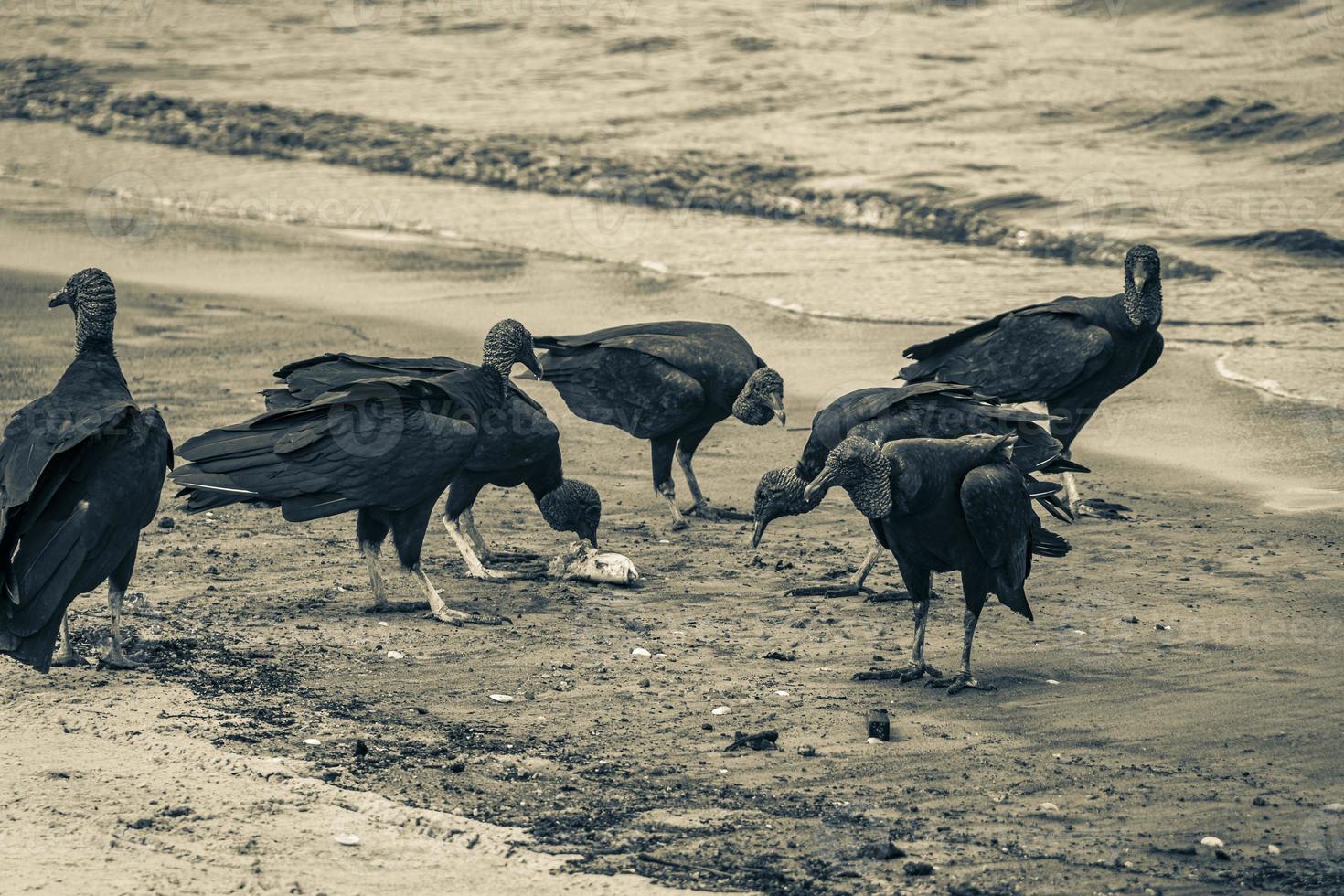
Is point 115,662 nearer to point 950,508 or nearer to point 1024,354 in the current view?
point 950,508

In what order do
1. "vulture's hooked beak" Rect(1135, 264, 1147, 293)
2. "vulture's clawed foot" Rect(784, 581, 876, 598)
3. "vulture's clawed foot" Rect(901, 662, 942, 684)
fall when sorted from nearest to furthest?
"vulture's clawed foot" Rect(901, 662, 942, 684)
"vulture's clawed foot" Rect(784, 581, 876, 598)
"vulture's hooked beak" Rect(1135, 264, 1147, 293)

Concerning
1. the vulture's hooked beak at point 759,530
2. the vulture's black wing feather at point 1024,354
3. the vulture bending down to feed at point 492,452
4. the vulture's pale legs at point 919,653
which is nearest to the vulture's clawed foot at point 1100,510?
the vulture's black wing feather at point 1024,354

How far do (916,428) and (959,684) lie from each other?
1121mm

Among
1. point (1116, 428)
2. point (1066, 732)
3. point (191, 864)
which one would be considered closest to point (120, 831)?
point (191, 864)

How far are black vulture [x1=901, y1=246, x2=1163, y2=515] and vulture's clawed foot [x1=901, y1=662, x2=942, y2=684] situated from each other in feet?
7.22

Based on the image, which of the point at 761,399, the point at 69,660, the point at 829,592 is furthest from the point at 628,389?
the point at 69,660

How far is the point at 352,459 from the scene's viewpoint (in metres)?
5.85

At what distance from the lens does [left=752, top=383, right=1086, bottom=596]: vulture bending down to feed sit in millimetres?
6102

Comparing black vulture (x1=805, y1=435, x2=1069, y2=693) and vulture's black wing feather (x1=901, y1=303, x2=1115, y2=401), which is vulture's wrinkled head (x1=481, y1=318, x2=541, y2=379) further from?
vulture's black wing feather (x1=901, y1=303, x2=1115, y2=401)

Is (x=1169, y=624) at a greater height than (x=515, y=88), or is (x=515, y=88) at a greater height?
(x=515, y=88)

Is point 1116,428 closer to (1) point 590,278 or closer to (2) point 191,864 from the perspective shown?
(1) point 590,278

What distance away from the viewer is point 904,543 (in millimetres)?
5344

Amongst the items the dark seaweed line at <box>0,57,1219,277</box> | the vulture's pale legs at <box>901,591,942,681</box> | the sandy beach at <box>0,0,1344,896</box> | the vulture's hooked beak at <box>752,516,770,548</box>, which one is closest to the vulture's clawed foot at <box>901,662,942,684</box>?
the vulture's pale legs at <box>901,591,942,681</box>

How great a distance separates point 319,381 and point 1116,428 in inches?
181
